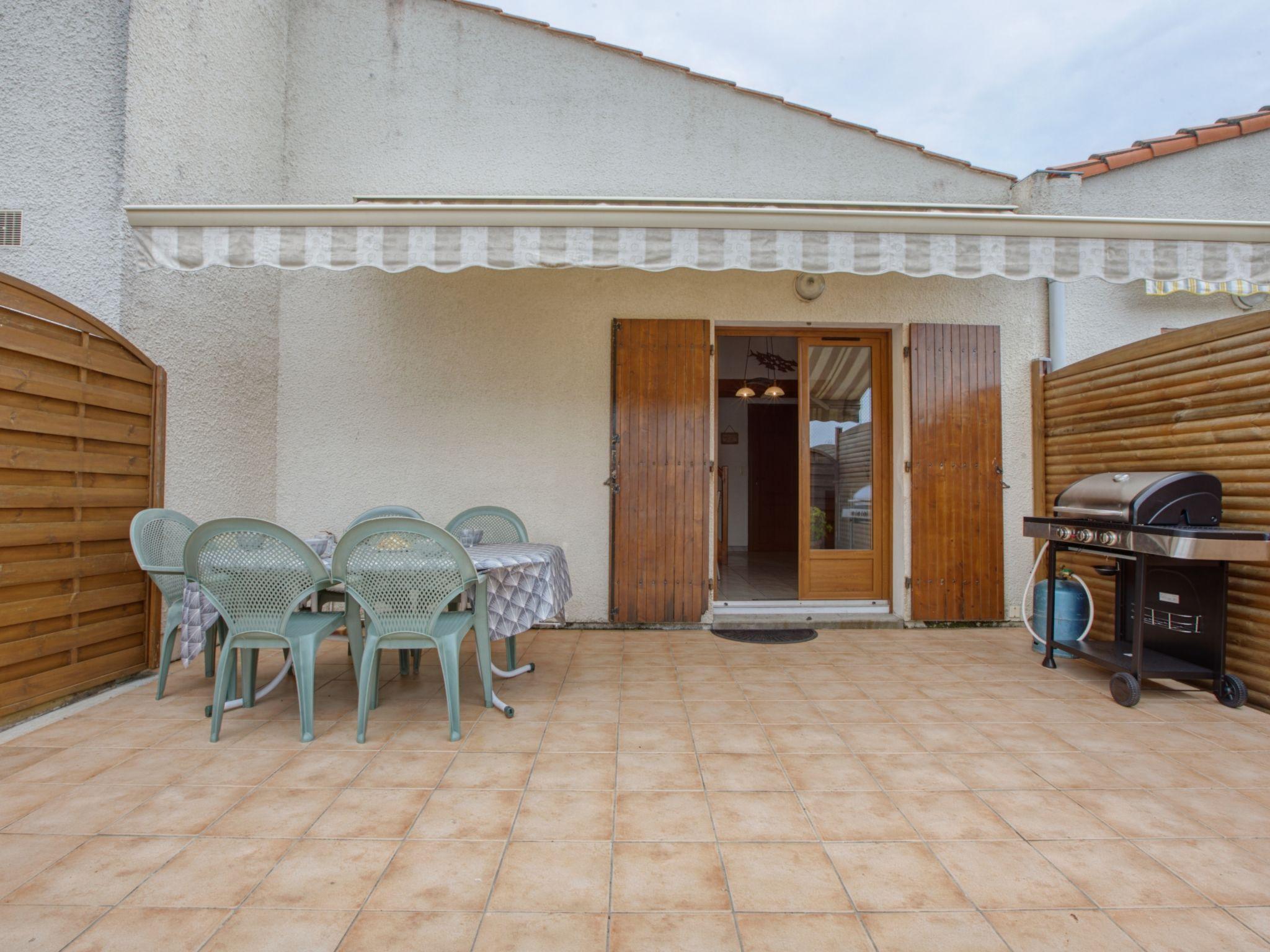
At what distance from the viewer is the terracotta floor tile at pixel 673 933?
5.12ft

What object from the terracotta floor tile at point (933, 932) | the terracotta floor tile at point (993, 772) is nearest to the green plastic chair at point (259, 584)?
the terracotta floor tile at point (933, 932)

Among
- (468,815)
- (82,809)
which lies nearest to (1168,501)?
(468,815)

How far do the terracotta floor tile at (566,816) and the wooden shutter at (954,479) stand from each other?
3928 mm

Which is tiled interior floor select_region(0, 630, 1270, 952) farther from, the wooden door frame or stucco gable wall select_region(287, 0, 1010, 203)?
stucco gable wall select_region(287, 0, 1010, 203)

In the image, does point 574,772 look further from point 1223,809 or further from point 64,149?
point 64,149

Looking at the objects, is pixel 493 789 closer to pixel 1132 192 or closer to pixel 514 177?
pixel 514 177

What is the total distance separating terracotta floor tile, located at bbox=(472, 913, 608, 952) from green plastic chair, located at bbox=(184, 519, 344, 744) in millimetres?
1614

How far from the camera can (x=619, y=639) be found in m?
4.96

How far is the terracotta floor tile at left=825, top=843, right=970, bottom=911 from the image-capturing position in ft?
5.68

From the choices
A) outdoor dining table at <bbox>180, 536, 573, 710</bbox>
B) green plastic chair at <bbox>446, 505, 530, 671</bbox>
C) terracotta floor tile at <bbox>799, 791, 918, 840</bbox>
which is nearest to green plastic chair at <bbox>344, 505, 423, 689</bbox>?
green plastic chair at <bbox>446, 505, 530, 671</bbox>

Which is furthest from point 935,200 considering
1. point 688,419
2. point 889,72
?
point 889,72

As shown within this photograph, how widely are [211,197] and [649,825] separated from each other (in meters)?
5.07

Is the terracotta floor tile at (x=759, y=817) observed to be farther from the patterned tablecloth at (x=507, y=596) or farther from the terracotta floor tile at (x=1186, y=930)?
the patterned tablecloth at (x=507, y=596)

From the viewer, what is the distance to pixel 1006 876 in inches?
73.3
